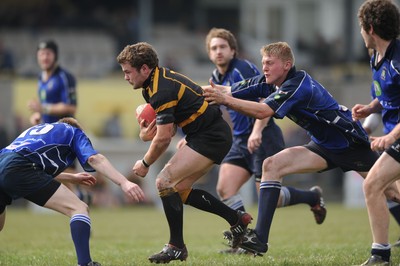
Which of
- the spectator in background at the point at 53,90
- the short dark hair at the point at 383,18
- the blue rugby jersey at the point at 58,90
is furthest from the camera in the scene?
the blue rugby jersey at the point at 58,90

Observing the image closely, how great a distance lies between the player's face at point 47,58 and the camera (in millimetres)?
11562

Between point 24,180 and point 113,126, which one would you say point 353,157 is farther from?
point 113,126

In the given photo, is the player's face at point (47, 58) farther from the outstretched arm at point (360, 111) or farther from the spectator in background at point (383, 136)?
the spectator in background at point (383, 136)

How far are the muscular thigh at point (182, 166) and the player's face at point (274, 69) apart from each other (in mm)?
1009

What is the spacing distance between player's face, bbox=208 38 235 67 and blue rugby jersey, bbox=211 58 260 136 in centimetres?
8

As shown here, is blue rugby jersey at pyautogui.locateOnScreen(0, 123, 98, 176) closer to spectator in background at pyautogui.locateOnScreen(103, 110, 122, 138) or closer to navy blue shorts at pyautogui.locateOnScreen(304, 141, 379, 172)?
navy blue shorts at pyautogui.locateOnScreen(304, 141, 379, 172)

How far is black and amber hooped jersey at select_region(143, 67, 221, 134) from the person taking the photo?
7055 millimetres

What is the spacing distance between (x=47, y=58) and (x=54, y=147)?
5095 mm

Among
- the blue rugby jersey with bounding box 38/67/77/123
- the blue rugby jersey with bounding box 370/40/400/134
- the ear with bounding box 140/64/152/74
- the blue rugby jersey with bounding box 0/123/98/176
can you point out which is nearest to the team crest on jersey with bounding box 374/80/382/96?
the blue rugby jersey with bounding box 370/40/400/134

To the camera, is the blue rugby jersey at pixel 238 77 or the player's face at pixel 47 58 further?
the player's face at pixel 47 58

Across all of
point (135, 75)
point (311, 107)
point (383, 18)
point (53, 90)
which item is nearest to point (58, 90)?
point (53, 90)

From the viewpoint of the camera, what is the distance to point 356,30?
102 feet

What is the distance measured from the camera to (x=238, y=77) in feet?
29.6

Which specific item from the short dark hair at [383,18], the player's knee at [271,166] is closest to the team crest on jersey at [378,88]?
the short dark hair at [383,18]
